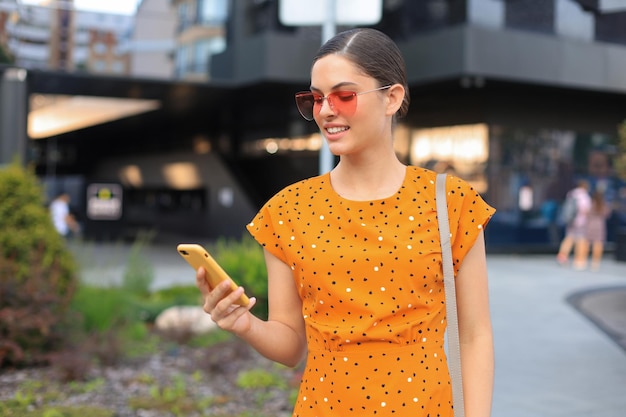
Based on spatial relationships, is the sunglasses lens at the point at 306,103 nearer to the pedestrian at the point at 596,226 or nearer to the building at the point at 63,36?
the building at the point at 63,36

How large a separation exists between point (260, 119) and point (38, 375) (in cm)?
1972

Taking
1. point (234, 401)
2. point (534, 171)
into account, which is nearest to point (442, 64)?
point (534, 171)

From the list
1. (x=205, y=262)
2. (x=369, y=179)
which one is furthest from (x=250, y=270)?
(x=205, y=262)

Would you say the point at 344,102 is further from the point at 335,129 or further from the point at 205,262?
the point at 205,262

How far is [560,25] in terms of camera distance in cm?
1905

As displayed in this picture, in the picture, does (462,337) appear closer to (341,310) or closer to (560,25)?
(341,310)

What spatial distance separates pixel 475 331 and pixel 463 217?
28cm

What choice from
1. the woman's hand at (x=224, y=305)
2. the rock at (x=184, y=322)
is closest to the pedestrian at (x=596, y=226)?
the rock at (x=184, y=322)

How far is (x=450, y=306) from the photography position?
73.0 inches

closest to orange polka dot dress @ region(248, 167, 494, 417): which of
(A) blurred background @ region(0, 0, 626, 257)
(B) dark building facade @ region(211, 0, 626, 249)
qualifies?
(A) blurred background @ region(0, 0, 626, 257)

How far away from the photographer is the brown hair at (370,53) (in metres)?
1.87

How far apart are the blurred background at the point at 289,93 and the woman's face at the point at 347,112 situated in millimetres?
13741

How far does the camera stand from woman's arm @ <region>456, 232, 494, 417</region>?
1.89 meters

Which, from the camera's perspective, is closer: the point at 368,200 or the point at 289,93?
the point at 368,200
